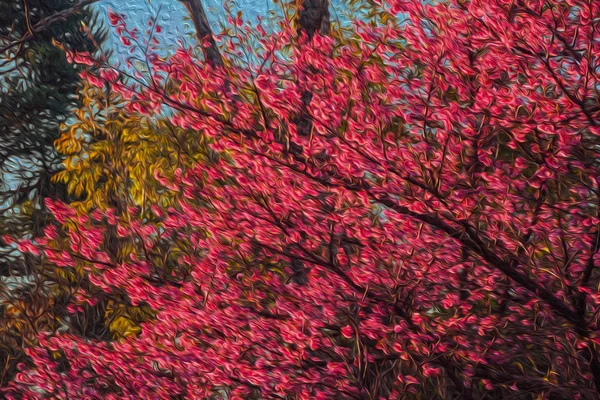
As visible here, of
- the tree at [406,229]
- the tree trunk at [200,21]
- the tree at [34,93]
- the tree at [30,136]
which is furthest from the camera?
the tree at [34,93]

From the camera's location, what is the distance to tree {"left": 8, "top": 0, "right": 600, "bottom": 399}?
17.2ft

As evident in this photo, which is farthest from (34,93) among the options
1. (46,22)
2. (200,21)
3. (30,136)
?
(200,21)

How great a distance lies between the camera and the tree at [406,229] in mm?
5238

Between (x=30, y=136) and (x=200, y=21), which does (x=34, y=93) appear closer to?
(x=30, y=136)

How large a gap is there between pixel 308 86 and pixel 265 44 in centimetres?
50

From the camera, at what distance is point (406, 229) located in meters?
5.61

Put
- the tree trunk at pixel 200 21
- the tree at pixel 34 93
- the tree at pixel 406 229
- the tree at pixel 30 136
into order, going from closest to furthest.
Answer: the tree at pixel 406 229, the tree trunk at pixel 200 21, the tree at pixel 30 136, the tree at pixel 34 93

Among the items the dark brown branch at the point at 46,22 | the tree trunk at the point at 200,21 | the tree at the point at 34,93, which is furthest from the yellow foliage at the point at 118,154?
the tree trunk at the point at 200,21

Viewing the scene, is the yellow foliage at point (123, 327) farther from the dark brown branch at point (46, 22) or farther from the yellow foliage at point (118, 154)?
the dark brown branch at point (46, 22)

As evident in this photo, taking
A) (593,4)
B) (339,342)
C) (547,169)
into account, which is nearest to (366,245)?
(339,342)

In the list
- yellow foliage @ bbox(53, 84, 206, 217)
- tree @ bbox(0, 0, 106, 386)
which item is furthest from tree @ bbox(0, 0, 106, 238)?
yellow foliage @ bbox(53, 84, 206, 217)

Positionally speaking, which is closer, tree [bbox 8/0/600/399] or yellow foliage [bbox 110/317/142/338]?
tree [bbox 8/0/600/399]

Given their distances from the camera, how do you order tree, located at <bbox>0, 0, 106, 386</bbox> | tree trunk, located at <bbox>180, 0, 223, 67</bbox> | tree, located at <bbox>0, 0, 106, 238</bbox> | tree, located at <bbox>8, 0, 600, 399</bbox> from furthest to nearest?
1. tree, located at <bbox>0, 0, 106, 238</bbox>
2. tree, located at <bbox>0, 0, 106, 386</bbox>
3. tree trunk, located at <bbox>180, 0, 223, 67</bbox>
4. tree, located at <bbox>8, 0, 600, 399</bbox>

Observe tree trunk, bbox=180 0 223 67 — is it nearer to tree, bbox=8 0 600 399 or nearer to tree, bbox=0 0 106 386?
tree, bbox=8 0 600 399
